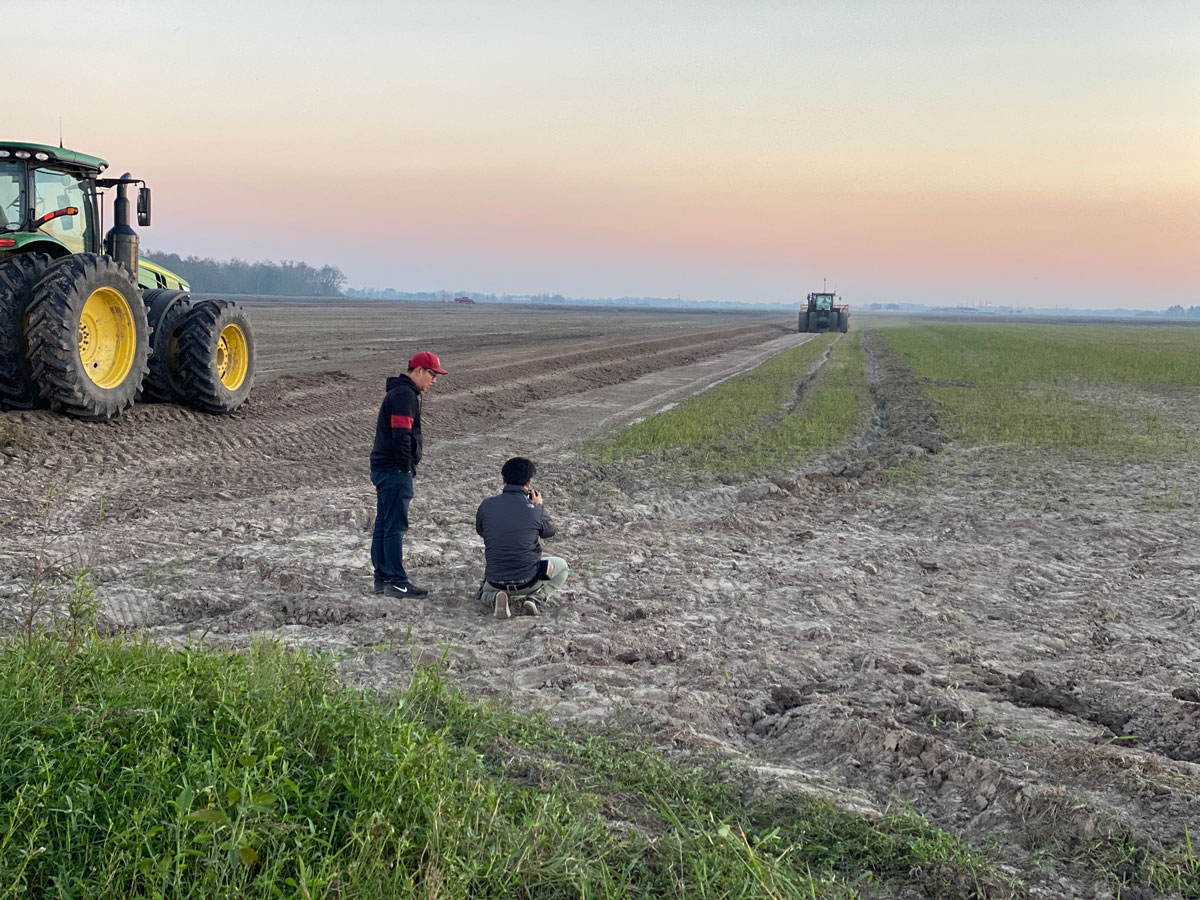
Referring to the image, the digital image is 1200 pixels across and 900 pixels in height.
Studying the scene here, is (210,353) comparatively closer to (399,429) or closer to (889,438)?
(399,429)

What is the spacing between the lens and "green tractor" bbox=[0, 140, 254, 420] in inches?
409

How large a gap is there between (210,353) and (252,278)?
128 metres

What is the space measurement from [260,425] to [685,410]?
7205 mm

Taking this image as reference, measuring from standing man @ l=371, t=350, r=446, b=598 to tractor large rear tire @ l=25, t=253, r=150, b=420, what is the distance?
5.71m

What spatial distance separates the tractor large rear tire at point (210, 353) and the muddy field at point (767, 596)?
1.68 ft

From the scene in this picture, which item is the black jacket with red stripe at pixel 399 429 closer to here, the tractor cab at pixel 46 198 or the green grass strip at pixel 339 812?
the green grass strip at pixel 339 812

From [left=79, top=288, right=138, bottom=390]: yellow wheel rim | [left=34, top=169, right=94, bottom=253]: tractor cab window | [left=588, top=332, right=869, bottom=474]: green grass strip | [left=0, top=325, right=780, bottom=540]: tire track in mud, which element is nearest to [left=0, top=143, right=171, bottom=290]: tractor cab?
[left=34, top=169, right=94, bottom=253]: tractor cab window


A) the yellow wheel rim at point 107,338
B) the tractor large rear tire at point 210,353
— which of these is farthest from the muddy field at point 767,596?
the yellow wheel rim at point 107,338

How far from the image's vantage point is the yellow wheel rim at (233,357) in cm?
1382

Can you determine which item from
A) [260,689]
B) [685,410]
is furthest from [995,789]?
[685,410]

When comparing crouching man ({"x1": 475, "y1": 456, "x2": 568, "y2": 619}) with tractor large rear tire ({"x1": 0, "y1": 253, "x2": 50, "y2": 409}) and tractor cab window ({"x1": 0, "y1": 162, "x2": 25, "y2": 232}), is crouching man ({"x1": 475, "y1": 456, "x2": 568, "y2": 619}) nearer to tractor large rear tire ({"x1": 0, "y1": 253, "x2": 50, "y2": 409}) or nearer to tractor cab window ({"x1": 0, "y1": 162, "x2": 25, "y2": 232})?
tractor large rear tire ({"x1": 0, "y1": 253, "x2": 50, "y2": 409})

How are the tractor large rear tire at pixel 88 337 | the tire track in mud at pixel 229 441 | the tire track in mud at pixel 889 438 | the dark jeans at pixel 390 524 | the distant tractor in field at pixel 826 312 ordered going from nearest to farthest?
the dark jeans at pixel 390 524 < the tire track in mud at pixel 229 441 < the tractor large rear tire at pixel 88 337 < the tire track in mud at pixel 889 438 < the distant tractor in field at pixel 826 312

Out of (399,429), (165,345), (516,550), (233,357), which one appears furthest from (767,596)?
(233,357)

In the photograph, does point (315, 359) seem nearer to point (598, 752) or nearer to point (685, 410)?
point (685, 410)
